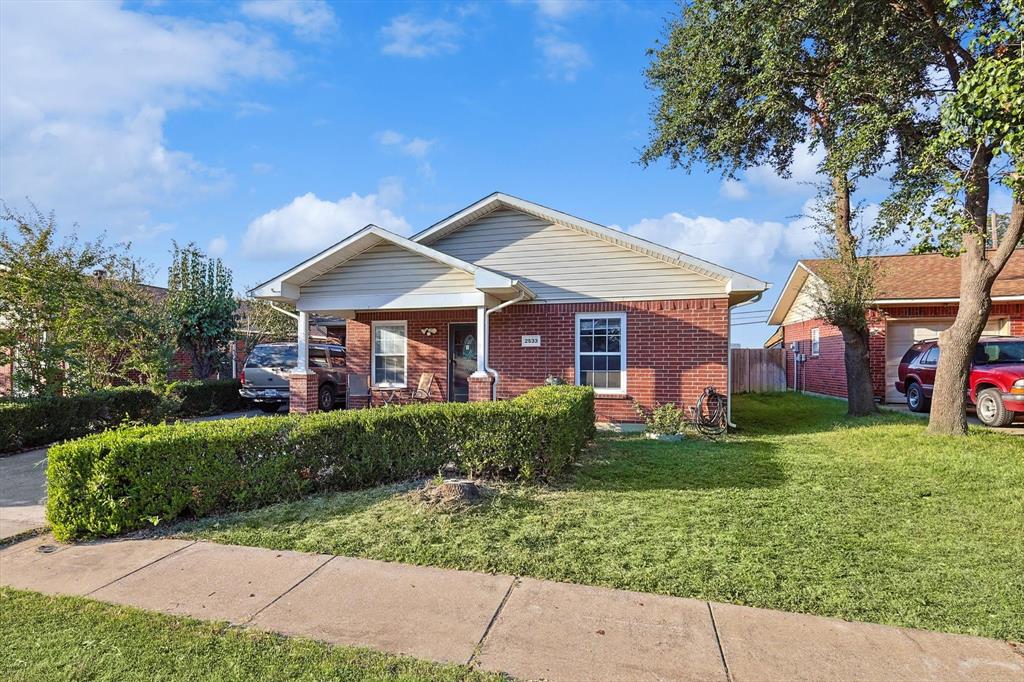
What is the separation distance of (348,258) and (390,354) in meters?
2.81

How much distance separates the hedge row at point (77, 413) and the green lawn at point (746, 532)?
5.04m

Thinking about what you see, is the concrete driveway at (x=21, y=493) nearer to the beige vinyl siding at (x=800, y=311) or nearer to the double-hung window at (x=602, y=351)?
the double-hung window at (x=602, y=351)

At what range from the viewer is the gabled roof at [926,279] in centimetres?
1481

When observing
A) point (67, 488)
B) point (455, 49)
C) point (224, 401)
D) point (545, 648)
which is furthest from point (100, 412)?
point (545, 648)

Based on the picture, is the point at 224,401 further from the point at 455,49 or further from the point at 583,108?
the point at 583,108

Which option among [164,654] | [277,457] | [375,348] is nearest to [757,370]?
[375,348]

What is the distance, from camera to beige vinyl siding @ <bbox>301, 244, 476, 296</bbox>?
34.5 ft

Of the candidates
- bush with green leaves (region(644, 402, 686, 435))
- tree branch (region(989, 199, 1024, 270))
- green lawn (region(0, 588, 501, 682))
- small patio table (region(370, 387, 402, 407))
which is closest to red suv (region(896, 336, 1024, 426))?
tree branch (region(989, 199, 1024, 270))

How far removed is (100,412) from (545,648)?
36.7ft

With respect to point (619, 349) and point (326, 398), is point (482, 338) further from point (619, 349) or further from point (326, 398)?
point (326, 398)

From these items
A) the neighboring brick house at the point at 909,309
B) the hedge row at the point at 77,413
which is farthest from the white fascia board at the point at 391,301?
the neighboring brick house at the point at 909,309

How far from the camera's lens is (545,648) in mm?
3096

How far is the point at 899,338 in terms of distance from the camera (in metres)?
16.0

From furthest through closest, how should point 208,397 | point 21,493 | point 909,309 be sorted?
1. point 909,309
2. point 208,397
3. point 21,493
